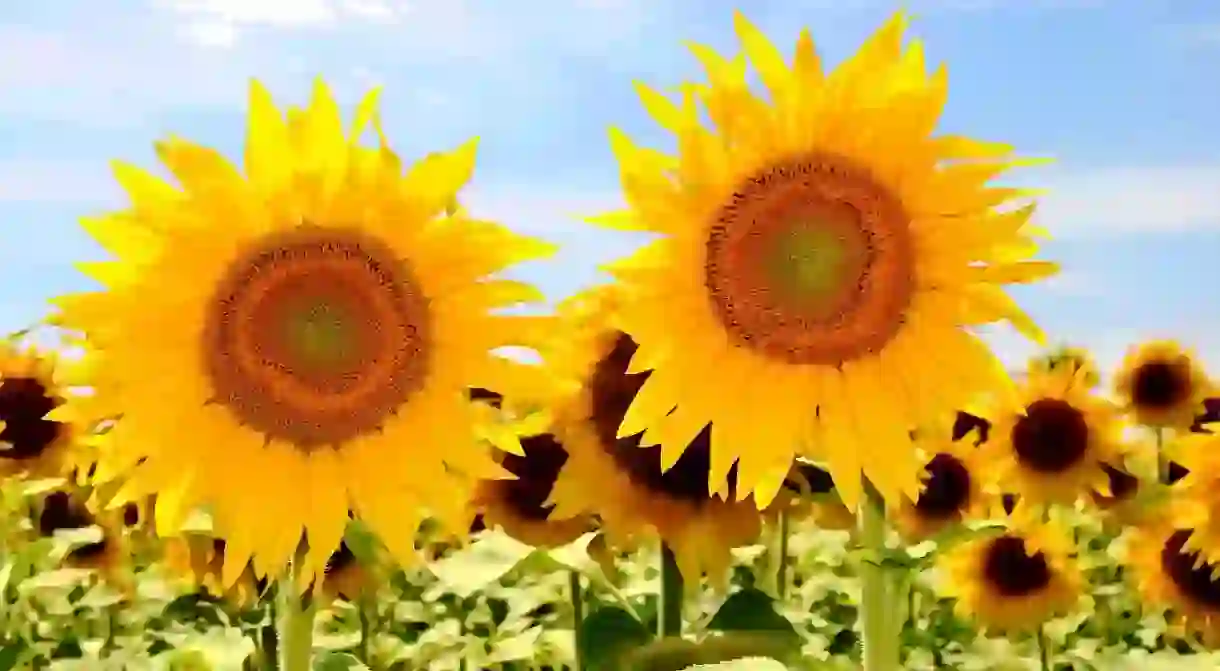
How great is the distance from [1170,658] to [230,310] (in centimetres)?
288

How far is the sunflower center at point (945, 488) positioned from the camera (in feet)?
21.7

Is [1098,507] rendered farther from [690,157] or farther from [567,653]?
[690,157]

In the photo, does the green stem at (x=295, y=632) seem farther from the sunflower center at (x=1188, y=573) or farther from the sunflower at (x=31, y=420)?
the sunflower at (x=31, y=420)

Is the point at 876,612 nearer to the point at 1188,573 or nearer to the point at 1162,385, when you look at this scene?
the point at 1188,573

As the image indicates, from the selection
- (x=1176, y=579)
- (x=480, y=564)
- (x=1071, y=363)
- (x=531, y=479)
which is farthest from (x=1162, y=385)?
(x=480, y=564)

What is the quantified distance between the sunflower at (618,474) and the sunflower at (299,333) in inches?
15.6

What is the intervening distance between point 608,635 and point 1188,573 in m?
4.05

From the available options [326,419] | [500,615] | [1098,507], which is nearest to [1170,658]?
[326,419]

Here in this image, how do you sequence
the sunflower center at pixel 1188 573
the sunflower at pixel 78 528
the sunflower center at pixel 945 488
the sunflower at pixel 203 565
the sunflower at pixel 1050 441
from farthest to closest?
the sunflower at pixel 78 528
the sunflower at pixel 1050 441
the sunflower center at pixel 945 488
the sunflower center at pixel 1188 573
the sunflower at pixel 203 565

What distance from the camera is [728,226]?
8.89 ft

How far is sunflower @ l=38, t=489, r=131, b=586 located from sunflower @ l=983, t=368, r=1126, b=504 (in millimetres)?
4546

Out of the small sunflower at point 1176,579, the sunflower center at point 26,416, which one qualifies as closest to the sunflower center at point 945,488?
the small sunflower at point 1176,579

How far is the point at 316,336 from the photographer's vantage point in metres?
2.71

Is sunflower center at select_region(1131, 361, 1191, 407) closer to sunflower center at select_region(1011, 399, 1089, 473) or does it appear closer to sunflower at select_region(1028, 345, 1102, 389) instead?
sunflower at select_region(1028, 345, 1102, 389)
